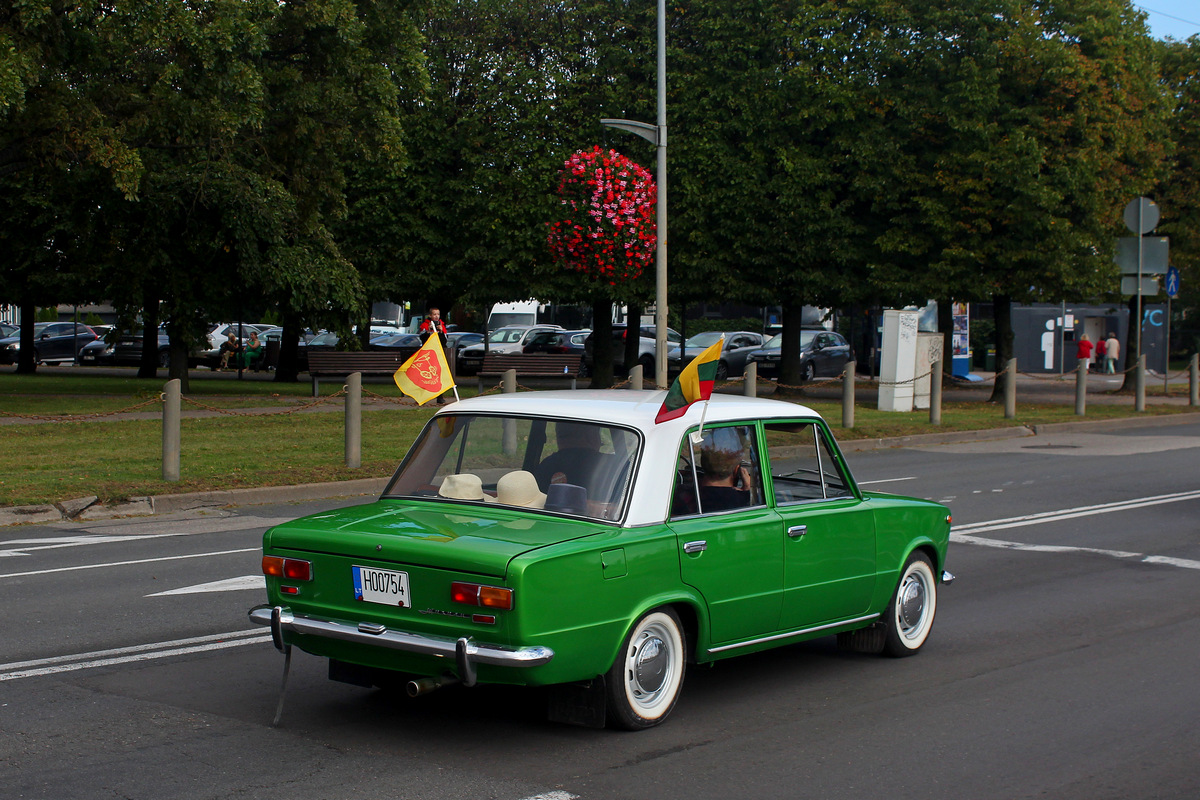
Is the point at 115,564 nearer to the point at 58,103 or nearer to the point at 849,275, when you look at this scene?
the point at 58,103

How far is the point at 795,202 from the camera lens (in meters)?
30.3

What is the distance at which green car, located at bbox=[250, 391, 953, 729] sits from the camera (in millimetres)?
5004

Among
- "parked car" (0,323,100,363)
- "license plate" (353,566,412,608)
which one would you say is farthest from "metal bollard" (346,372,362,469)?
"parked car" (0,323,100,363)

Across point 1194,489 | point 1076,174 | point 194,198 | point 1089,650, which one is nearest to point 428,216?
point 194,198

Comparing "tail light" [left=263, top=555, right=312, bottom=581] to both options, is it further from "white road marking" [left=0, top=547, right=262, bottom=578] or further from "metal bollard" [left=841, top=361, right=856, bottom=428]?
"metal bollard" [left=841, top=361, right=856, bottom=428]

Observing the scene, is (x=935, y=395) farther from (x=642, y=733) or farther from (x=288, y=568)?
(x=288, y=568)

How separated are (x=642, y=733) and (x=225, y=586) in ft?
14.7

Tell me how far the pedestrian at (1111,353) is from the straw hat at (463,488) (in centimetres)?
4340

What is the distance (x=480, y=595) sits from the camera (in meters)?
4.91

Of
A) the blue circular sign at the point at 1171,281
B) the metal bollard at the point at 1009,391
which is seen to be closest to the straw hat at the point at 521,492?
the metal bollard at the point at 1009,391

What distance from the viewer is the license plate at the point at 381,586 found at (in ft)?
16.8

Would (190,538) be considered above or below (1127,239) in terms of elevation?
below

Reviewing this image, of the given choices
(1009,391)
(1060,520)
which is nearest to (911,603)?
(1060,520)

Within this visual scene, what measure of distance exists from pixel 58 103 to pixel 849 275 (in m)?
18.4
